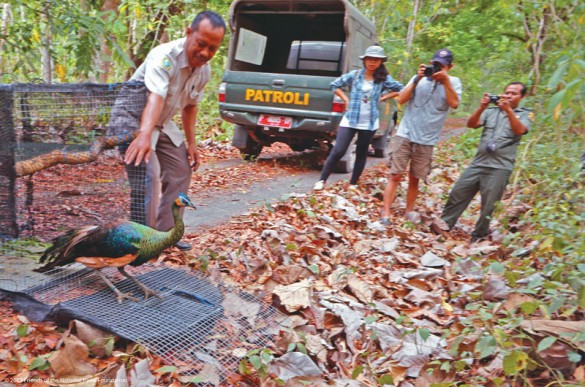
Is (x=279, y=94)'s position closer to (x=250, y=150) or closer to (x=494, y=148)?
(x=250, y=150)

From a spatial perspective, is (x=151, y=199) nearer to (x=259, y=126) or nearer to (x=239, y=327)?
(x=239, y=327)

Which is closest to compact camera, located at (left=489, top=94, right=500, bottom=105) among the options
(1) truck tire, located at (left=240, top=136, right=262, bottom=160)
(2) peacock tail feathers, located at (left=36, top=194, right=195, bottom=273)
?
(2) peacock tail feathers, located at (left=36, top=194, right=195, bottom=273)

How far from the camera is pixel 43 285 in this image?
2.99m

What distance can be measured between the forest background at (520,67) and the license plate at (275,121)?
94.0 inches

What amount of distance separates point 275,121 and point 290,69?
240 cm

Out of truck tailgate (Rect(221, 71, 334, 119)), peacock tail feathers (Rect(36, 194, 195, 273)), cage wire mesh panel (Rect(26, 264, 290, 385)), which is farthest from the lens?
truck tailgate (Rect(221, 71, 334, 119))

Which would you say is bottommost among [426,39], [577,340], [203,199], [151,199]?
[203,199]

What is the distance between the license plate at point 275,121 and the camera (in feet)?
27.0

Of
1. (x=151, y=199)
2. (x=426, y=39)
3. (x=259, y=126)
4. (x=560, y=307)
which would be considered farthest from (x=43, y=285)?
(x=426, y=39)

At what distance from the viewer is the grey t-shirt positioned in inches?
219

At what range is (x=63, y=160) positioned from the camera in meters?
3.44

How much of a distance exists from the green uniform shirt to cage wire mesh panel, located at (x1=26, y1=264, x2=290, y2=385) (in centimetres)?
344

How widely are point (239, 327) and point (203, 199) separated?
12.3ft

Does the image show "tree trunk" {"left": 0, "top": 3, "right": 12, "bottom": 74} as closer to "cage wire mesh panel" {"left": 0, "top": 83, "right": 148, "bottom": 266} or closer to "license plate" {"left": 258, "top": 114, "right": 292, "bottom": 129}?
"cage wire mesh panel" {"left": 0, "top": 83, "right": 148, "bottom": 266}
